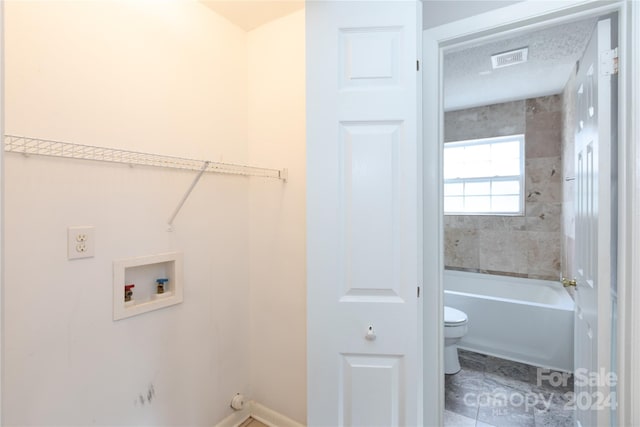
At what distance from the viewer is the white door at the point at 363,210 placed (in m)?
1.25

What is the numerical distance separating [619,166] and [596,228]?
0.27 metres

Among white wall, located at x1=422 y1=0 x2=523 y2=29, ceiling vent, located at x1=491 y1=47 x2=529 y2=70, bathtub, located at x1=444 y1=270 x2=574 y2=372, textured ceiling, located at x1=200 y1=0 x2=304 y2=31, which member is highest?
ceiling vent, located at x1=491 y1=47 x2=529 y2=70

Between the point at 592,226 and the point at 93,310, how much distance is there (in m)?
2.14

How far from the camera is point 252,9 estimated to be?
172 cm

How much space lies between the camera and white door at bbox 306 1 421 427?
4.09ft

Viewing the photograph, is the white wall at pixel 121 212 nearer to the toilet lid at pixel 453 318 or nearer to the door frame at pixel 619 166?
the door frame at pixel 619 166

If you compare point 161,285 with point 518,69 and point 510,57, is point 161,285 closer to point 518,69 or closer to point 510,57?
point 510,57

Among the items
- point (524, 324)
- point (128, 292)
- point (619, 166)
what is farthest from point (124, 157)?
point (524, 324)

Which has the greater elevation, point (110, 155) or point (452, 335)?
point (110, 155)

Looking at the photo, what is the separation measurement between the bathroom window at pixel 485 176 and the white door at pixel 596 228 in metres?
2.01

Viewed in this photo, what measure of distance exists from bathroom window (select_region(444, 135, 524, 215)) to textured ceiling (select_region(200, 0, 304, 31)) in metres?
2.76

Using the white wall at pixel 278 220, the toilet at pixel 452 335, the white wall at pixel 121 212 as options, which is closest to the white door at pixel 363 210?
the white wall at pixel 278 220

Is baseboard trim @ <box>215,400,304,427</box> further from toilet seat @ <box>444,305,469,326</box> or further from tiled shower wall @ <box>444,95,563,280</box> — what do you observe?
tiled shower wall @ <box>444,95,563,280</box>

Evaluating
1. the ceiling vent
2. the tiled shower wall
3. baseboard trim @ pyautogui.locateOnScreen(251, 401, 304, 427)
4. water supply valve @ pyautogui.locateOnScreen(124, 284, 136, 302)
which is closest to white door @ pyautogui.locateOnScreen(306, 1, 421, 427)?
baseboard trim @ pyautogui.locateOnScreen(251, 401, 304, 427)
